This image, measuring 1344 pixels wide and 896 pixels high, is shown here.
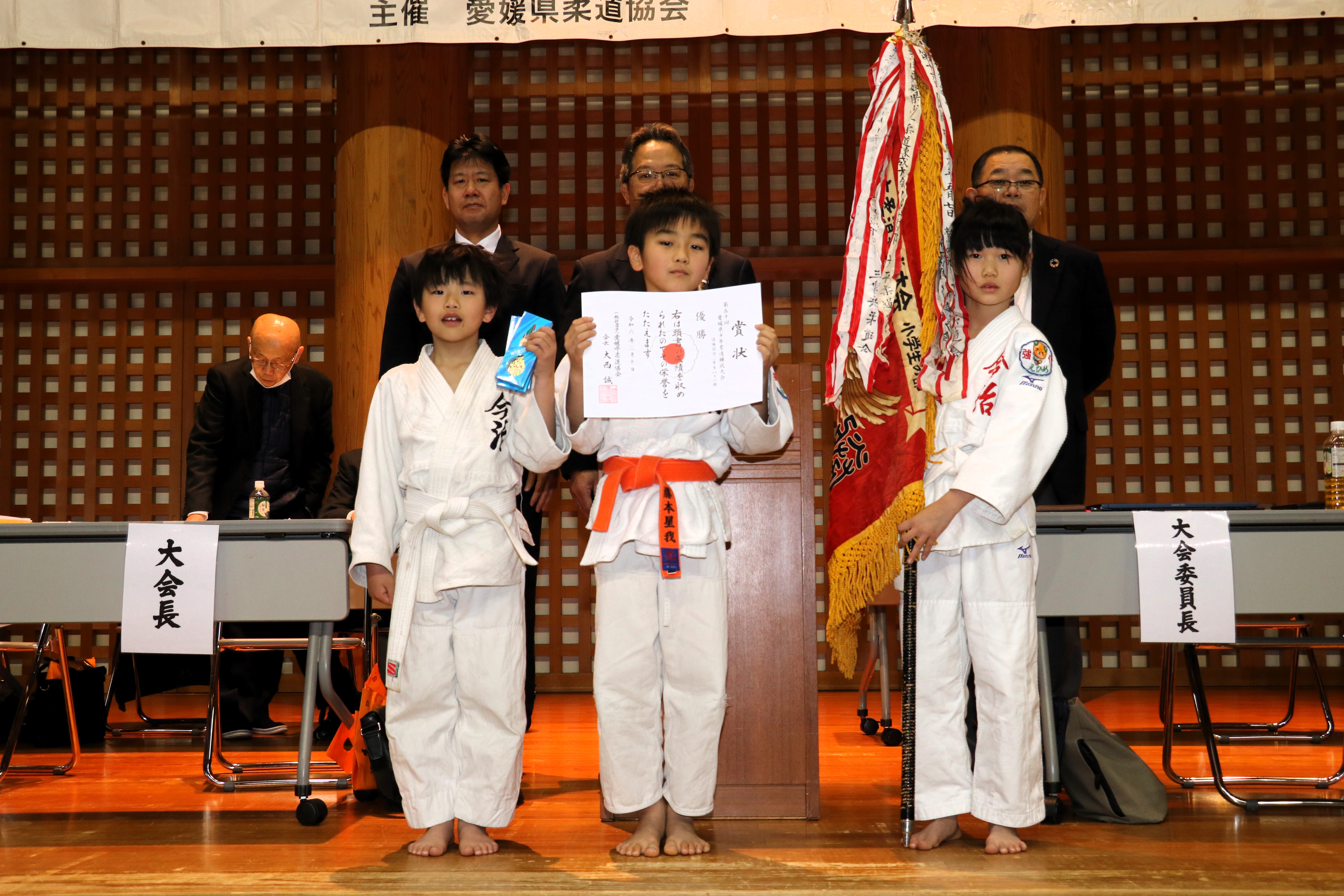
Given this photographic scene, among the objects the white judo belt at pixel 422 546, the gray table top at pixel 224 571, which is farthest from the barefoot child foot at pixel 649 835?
the gray table top at pixel 224 571

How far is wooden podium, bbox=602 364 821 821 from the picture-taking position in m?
3.03

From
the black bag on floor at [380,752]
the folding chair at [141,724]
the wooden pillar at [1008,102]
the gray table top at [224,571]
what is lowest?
the folding chair at [141,724]

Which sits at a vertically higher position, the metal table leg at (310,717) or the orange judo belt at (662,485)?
the orange judo belt at (662,485)

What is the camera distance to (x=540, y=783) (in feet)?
11.9

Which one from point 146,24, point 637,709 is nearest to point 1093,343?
point 637,709

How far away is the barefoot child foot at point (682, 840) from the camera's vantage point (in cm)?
260

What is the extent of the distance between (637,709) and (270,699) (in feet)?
9.78

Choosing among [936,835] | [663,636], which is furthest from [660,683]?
[936,835]

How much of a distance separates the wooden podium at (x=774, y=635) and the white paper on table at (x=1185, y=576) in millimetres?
885

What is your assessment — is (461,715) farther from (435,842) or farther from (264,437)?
(264,437)

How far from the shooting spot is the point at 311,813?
9.87 ft

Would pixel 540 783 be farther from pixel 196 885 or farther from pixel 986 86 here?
pixel 986 86

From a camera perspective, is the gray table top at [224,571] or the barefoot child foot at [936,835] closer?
the barefoot child foot at [936,835]

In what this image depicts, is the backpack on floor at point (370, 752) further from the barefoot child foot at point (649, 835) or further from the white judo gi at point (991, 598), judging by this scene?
the white judo gi at point (991, 598)
